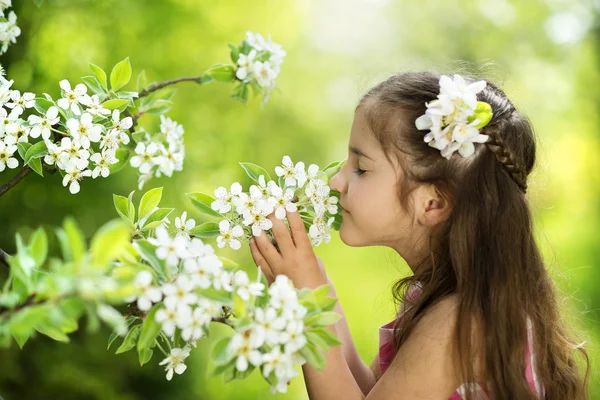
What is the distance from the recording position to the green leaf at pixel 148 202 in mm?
920

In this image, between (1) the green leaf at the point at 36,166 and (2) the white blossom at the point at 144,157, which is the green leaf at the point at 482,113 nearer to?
(2) the white blossom at the point at 144,157

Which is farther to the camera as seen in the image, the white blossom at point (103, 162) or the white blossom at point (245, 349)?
the white blossom at point (103, 162)

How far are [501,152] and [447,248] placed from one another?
0.19 meters

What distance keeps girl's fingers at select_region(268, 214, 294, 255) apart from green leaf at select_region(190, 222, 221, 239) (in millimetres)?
101

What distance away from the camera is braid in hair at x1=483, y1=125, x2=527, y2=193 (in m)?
1.05

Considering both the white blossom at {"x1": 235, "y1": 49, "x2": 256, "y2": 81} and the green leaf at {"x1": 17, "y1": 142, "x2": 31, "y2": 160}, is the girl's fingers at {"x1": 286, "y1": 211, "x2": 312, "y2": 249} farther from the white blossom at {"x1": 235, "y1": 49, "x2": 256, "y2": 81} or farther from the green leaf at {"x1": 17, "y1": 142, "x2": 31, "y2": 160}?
the green leaf at {"x1": 17, "y1": 142, "x2": 31, "y2": 160}

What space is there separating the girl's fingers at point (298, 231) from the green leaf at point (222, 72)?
30cm

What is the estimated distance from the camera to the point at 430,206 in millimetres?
1111

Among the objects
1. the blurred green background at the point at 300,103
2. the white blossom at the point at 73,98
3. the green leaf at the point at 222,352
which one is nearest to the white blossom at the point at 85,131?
the white blossom at the point at 73,98

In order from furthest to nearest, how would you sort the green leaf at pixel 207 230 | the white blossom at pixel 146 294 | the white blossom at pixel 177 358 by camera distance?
the green leaf at pixel 207 230
the white blossom at pixel 177 358
the white blossom at pixel 146 294

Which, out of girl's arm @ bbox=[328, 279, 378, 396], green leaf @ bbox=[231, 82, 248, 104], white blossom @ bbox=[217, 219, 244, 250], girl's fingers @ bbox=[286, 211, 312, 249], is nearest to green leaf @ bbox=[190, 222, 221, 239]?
white blossom @ bbox=[217, 219, 244, 250]

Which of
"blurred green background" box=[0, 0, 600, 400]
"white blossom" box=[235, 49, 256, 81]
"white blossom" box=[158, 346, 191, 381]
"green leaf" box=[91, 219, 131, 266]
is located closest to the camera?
"green leaf" box=[91, 219, 131, 266]

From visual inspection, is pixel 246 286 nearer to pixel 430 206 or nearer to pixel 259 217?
pixel 259 217

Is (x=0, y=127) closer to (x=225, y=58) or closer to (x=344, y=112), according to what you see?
(x=225, y=58)
